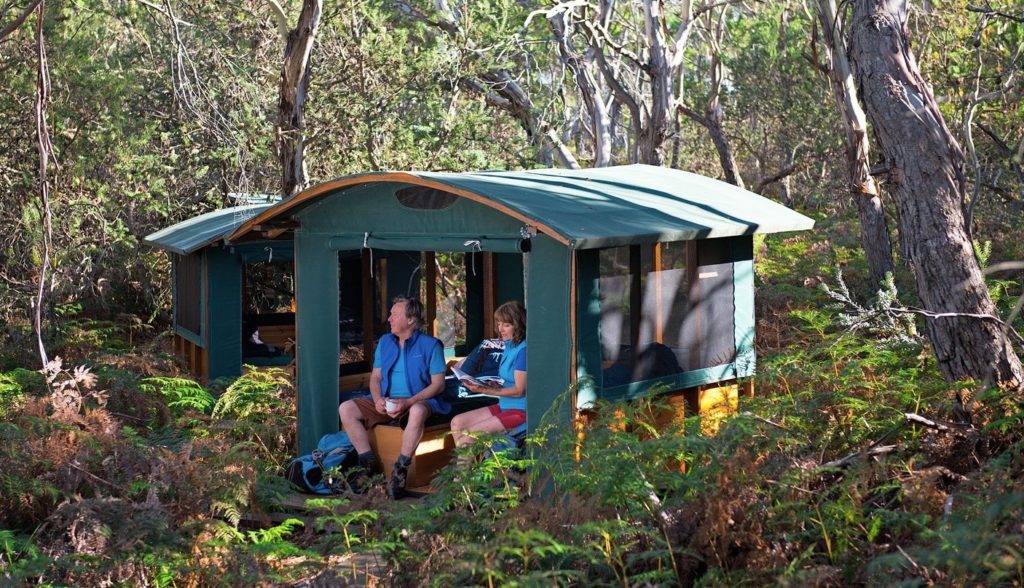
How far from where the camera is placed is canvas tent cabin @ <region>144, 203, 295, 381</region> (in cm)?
1122

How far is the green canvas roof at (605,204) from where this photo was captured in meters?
6.53

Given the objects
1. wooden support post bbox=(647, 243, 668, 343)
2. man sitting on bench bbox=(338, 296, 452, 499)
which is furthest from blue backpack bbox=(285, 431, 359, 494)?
wooden support post bbox=(647, 243, 668, 343)

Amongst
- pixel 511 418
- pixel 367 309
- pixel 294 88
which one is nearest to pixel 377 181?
pixel 511 418

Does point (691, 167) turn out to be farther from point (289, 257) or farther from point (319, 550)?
point (319, 550)

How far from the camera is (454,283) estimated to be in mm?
13281

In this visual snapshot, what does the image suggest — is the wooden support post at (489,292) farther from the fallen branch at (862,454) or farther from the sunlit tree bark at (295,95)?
the fallen branch at (862,454)

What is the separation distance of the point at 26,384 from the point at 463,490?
19.8 ft

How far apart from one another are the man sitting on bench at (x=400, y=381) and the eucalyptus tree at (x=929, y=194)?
131 inches

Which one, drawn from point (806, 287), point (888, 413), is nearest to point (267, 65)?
point (806, 287)

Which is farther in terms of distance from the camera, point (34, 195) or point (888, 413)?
point (34, 195)

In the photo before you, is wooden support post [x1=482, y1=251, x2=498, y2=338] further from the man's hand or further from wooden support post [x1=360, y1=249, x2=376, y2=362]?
the man's hand

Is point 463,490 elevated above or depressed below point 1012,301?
below

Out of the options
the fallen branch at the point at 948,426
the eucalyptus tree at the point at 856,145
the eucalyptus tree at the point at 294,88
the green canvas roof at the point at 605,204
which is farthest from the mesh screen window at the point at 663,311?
the eucalyptus tree at the point at 294,88

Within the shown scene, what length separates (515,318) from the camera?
741 centimetres
